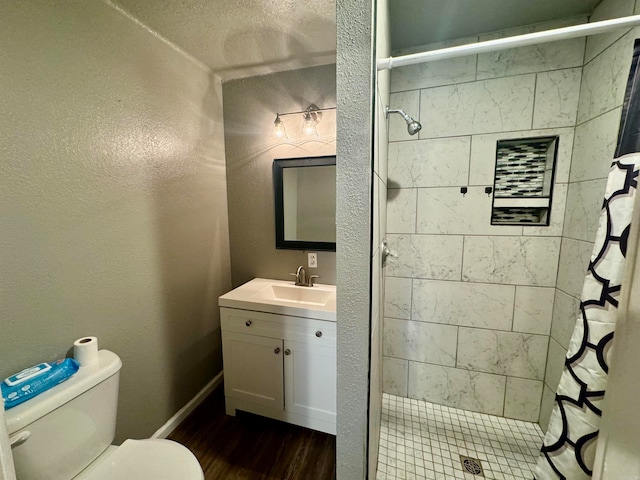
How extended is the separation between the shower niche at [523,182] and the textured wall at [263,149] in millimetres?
1048

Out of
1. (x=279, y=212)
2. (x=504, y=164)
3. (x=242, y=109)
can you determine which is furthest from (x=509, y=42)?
(x=242, y=109)

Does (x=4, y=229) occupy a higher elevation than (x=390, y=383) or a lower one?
higher

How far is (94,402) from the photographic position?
1.06m

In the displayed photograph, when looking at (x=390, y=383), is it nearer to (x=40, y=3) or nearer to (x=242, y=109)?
(x=242, y=109)

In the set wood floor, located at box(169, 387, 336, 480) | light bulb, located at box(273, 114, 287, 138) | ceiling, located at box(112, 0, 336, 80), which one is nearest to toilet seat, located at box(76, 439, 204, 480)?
wood floor, located at box(169, 387, 336, 480)

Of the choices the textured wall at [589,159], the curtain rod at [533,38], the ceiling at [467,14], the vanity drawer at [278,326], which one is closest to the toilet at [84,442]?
the vanity drawer at [278,326]

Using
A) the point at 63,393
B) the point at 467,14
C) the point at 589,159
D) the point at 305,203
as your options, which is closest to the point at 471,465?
the point at 589,159

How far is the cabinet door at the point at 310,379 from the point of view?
150cm

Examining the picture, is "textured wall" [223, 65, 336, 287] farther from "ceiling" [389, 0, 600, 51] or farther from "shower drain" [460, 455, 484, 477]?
"shower drain" [460, 455, 484, 477]

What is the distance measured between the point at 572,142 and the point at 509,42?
93cm

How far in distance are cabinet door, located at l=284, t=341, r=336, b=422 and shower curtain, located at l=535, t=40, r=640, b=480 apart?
3.27 ft

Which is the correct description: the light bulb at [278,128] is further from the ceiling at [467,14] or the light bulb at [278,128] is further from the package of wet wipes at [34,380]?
the package of wet wipes at [34,380]

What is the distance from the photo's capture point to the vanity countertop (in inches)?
59.4

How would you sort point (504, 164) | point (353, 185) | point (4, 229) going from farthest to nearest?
1. point (504, 164)
2. point (4, 229)
3. point (353, 185)
